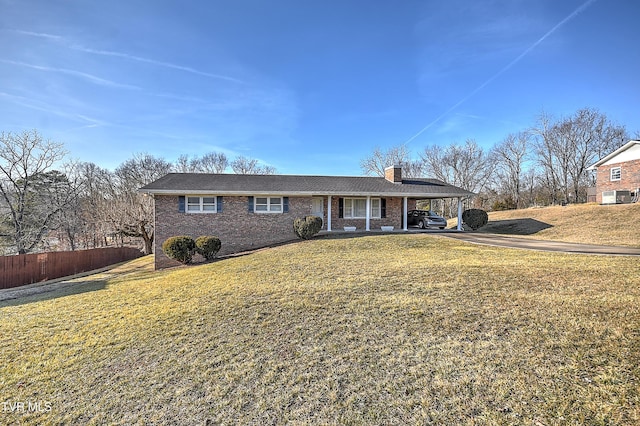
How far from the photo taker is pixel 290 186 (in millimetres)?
18953

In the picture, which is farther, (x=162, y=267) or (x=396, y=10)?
(x=162, y=267)

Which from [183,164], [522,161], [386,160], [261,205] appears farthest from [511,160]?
[183,164]

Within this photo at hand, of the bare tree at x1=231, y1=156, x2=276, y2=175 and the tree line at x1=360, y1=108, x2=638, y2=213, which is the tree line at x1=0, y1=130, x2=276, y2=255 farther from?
the tree line at x1=360, y1=108, x2=638, y2=213

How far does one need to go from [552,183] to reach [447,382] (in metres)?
51.6

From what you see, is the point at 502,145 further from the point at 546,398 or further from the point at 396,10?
the point at 546,398

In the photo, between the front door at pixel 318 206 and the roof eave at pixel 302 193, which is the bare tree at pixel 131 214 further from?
the front door at pixel 318 206

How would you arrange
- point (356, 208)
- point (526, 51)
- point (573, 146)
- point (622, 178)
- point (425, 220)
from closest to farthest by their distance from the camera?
1. point (526, 51)
2. point (356, 208)
3. point (425, 220)
4. point (622, 178)
5. point (573, 146)

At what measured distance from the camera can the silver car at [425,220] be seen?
21.5m

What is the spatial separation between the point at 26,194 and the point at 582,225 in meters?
39.8

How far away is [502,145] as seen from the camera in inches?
1924

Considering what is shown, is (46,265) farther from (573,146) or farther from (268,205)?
(573,146)

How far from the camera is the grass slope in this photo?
1556 centimetres

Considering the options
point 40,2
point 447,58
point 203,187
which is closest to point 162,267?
point 203,187

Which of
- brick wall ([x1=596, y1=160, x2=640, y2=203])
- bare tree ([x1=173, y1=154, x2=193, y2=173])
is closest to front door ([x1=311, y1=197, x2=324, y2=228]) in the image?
brick wall ([x1=596, y1=160, x2=640, y2=203])
